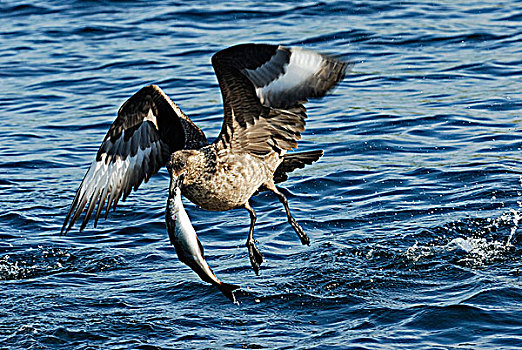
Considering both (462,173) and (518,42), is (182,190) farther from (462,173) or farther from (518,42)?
(518,42)

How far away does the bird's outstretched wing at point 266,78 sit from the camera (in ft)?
16.8

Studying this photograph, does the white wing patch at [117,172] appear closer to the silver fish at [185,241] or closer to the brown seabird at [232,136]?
the brown seabird at [232,136]

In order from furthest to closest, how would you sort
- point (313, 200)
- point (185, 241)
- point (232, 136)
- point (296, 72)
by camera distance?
1. point (313, 200)
2. point (232, 136)
3. point (296, 72)
4. point (185, 241)

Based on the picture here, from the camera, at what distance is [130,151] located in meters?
6.75

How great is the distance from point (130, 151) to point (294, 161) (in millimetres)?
1239

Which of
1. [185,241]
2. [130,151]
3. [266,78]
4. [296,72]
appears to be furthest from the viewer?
[130,151]

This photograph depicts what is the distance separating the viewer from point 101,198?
6.89 meters

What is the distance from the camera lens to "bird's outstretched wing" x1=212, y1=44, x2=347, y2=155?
5117mm

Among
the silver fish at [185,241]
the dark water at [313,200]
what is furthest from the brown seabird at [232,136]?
the silver fish at [185,241]

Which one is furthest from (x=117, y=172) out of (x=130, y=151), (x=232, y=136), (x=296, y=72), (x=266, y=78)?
(x=296, y=72)

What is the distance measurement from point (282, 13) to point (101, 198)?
6.92m

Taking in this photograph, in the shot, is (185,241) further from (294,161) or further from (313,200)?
(313,200)

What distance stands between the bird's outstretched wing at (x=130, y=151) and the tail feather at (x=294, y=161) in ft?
2.41

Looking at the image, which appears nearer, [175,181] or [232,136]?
[175,181]
